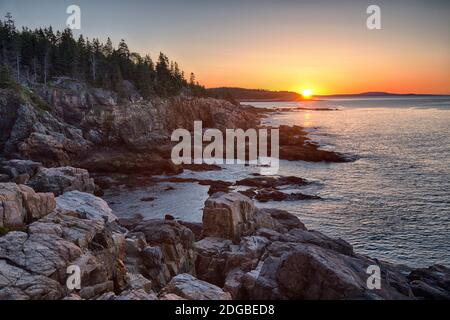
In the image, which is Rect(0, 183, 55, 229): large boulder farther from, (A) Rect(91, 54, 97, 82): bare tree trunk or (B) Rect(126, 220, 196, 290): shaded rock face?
(A) Rect(91, 54, 97, 82): bare tree trunk

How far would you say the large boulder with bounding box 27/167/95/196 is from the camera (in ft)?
108

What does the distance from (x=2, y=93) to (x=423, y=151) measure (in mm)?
75519

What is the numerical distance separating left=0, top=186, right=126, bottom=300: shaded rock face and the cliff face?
37903 mm

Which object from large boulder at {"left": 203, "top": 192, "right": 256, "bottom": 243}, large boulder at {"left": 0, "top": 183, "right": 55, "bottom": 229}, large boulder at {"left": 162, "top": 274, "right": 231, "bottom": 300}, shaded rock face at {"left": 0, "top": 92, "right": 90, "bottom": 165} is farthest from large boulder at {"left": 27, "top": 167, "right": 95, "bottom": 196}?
large boulder at {"left": 162, "top": 274, "right": 231, "bottom": 300}

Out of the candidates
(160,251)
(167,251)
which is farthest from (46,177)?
(160,251)

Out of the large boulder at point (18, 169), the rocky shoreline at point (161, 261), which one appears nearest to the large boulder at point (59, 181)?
the large boulder at point (18, 169)

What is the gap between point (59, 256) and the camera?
44.5 ft

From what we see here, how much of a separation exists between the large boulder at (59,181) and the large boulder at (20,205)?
50.4 ft

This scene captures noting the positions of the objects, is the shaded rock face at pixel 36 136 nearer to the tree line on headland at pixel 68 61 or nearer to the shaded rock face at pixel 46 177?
the shaded rock face at pixel 46 177

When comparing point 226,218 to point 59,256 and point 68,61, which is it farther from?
point 68,61

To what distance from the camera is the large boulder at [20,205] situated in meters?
15.4

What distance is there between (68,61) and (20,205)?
3049 inches
